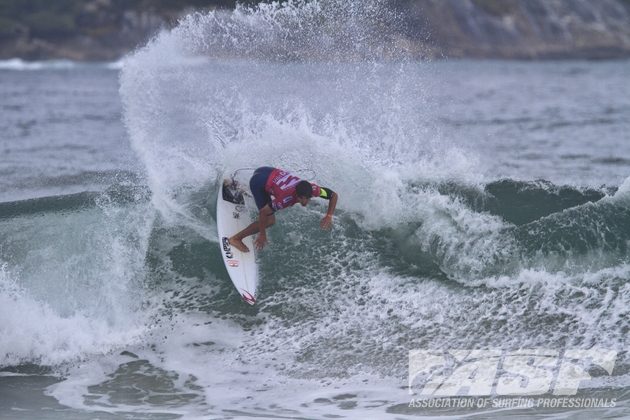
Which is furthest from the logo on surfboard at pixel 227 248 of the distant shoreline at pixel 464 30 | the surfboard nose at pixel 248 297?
the distant shoreline at pixel 464 30

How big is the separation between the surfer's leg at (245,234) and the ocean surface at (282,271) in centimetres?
38

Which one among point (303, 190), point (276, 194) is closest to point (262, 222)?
point (276, 194)

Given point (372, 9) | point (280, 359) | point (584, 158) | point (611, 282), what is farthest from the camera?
point (584, 158)

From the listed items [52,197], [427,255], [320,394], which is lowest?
[320,394]

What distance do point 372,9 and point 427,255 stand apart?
7.65m

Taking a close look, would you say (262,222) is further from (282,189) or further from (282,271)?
(282,271)

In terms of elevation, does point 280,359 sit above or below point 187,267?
below

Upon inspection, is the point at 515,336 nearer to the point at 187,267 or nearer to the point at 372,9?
the point at 187,267

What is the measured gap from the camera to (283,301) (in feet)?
31.7

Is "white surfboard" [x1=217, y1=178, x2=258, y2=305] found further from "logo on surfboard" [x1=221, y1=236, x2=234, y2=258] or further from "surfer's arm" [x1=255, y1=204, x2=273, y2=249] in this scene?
"surfer's arm" [x1=255, y1=204, x2=273, y2=249]

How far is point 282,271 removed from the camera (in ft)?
33.4

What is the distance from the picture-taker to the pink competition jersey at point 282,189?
938cm

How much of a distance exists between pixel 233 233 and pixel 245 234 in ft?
1.03

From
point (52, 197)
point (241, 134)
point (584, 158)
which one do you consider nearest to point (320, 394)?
point (241, 134)
